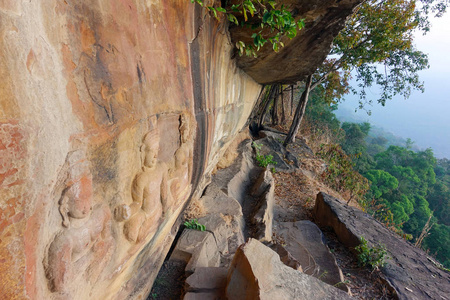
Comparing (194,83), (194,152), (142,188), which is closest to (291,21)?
(194,83)

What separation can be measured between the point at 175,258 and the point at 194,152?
1371 mm

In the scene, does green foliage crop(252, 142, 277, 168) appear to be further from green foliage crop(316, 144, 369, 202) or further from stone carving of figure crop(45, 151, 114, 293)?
stone carving of figure crop(45, 151, 114, 293)

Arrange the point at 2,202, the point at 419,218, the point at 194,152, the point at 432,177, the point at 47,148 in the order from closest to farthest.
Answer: the point at 2,202
the point at 47,148
the point at 194,152
the point at 419,218
the point at 432,177

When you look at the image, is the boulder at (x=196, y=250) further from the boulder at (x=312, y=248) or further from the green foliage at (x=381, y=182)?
the green foliage at (x=381, y=182)

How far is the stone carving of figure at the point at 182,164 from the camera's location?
2.33 m

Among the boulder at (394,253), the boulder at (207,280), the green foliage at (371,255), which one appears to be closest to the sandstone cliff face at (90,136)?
the boulder at (207,280)

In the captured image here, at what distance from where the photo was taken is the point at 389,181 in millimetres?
13680

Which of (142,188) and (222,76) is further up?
(222,76)

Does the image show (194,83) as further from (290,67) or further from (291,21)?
(290,67)

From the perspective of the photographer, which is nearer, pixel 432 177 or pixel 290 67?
pixel 290 67

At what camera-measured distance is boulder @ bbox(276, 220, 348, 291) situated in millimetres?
3701

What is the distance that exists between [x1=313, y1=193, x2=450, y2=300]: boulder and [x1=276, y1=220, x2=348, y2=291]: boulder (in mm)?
581

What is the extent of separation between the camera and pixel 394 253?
4355mm

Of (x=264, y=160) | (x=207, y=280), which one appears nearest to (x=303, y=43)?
(x=207, y=280)
